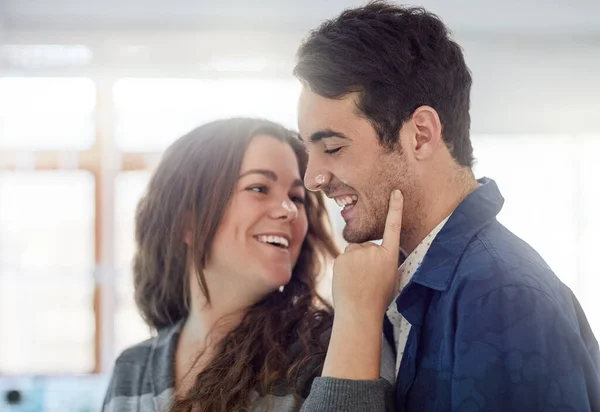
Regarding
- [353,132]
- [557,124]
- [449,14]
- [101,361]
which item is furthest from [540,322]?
[101,361]

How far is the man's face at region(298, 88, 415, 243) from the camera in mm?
1269

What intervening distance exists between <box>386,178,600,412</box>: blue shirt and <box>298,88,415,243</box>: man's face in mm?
145

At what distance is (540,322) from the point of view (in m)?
0.98

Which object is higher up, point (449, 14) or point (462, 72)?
point (449, 14)

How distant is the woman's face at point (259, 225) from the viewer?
173cm

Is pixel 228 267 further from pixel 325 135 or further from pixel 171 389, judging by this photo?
pixel 325 135

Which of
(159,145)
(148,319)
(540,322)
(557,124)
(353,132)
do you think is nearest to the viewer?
(540,322)

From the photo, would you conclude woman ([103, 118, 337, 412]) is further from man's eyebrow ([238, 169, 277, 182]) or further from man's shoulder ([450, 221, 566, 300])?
man's shoulder ([450, 221, 566, 300])

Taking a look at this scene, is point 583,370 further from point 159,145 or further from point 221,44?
point 159,145

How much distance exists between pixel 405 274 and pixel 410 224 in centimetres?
11

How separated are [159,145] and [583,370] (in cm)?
370

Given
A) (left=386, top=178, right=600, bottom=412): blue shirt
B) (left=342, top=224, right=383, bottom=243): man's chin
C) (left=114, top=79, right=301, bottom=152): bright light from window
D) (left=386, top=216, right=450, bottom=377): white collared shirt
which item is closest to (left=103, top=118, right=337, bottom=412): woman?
(left=386, top=216, right=450, bottom=377): white collared shirt

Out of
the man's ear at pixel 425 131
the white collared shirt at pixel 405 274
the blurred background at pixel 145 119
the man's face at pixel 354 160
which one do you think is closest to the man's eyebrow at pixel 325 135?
the man's face at pixel 354 160

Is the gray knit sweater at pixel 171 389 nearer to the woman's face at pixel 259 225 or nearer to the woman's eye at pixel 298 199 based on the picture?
the woman's face at pixel 259 225
